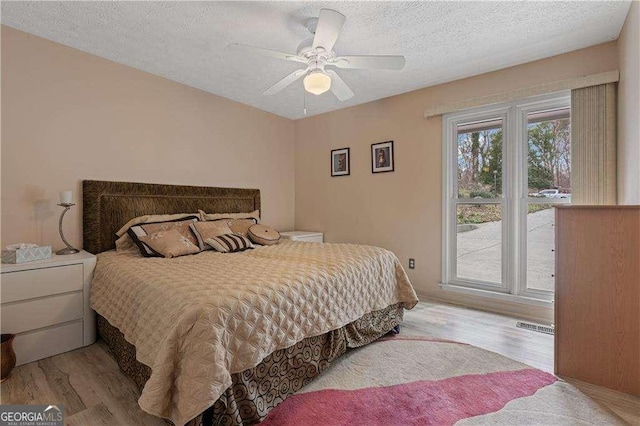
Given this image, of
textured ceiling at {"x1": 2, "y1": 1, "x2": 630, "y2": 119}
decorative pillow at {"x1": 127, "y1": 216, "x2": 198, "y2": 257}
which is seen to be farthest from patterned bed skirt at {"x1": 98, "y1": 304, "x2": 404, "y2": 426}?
textured ceiling at {"x1": 2, "y1": 1, "x2": 630, "y2": 119}

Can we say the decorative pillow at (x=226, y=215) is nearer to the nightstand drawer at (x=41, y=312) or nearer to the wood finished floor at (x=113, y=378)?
the nightstand drawer at (x=41, y=312)

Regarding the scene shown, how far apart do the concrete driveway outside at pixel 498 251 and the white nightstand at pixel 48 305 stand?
3.61 m

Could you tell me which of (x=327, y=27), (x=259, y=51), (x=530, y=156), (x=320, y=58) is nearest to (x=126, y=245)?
(x=259, y=51)

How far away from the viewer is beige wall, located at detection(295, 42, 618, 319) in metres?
3.18

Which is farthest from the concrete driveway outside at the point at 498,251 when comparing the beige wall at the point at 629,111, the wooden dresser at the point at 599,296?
the wooden dresser at the point at 599,296

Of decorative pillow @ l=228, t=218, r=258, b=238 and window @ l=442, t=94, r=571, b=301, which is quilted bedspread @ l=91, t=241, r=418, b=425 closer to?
decorative pillow @ l=228, t=218, r=258, b=238

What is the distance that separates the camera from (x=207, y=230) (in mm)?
3197

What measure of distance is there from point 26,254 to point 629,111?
4429 millimetres

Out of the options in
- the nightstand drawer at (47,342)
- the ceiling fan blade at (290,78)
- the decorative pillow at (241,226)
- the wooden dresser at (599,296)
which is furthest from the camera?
the decorative pillow at (241,226)

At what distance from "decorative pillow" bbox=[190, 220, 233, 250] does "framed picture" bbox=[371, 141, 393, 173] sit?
203cm

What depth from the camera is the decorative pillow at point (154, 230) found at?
9.05ft

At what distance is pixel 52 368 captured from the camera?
215 cm

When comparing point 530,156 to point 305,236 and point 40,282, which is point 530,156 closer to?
point 305,236

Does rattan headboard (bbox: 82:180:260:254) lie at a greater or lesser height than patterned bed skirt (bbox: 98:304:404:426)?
greater
